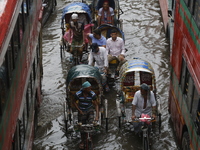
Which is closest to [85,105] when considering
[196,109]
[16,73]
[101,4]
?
[16,73]

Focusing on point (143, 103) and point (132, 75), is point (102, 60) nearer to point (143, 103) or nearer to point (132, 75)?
point (132, 75)

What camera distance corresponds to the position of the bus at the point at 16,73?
7324 millimetres

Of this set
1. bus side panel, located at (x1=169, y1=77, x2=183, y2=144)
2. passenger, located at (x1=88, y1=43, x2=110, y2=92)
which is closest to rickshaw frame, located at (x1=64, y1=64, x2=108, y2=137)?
passenger, located at (x1=88, y1=43, x2=110, y2=92)

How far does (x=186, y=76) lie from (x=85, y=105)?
8.49ft

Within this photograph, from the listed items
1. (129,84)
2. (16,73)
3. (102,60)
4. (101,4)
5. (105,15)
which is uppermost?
(16,73)

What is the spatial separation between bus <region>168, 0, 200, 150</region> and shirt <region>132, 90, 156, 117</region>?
63 cm

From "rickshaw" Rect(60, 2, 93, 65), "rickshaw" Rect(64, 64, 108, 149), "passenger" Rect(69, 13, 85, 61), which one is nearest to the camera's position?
"rickshaw" Rect(64, 64, 108, 149)

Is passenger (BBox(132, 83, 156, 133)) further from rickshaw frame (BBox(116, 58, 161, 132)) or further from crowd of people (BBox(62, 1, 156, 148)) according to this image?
rickshaw frame (BBox(116, 58, 161, 132))

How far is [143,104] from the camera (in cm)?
1102

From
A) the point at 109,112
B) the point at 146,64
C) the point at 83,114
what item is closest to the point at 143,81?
the point at 146,64

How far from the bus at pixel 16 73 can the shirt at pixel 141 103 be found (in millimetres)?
2542

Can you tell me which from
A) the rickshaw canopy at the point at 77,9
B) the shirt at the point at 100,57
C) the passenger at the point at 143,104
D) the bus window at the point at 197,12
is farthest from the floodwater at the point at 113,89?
the bus window at the point at 197,12

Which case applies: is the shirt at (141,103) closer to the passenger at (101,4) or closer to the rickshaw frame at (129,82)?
the rickshaw frame at (129,82)

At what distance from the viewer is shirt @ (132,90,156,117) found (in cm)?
1094
